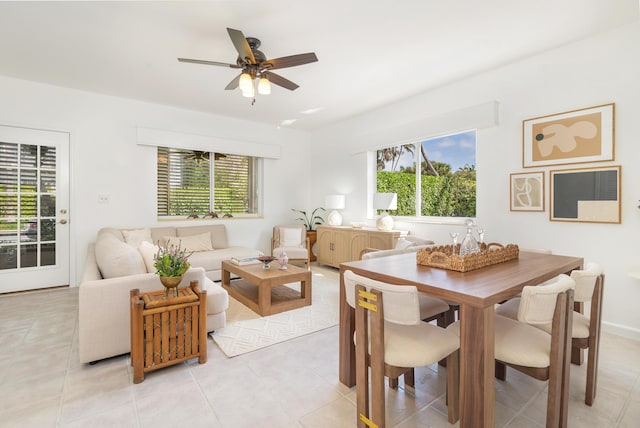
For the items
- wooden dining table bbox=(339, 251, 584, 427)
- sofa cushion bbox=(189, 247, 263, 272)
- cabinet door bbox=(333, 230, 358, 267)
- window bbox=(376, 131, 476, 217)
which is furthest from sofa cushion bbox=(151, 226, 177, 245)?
wooden dining table bbox=(339, 251, 584, 427)

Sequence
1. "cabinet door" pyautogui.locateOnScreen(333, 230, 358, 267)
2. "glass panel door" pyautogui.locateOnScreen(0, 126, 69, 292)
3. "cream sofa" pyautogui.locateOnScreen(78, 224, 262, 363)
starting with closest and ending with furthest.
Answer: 1. "cream sofa" pyautogui.locateOnScreen(78, 224, 262, 363)
2. "glass panel door" pyautogui.locateOnScreen(0, 126, 69, 292)
3. "cabinet door" pyautogui.locateOnScreen(333, 230, 358, 267)

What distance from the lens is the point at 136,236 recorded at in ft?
12.9

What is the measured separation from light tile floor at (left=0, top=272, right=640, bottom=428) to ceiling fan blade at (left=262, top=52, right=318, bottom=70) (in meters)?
2.28

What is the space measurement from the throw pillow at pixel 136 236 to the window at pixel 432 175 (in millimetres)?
3478

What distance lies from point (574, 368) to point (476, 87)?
9.51 feet

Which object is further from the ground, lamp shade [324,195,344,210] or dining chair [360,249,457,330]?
lamp shade [324,195,344,210]

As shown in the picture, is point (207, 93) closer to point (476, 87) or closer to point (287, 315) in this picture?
point (287, 315)

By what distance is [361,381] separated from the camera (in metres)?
1.45

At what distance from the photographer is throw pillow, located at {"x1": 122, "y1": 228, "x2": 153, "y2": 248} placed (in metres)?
3.84

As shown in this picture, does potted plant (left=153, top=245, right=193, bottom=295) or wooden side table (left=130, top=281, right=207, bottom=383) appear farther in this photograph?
potted plant (left=153, top=245, right=193, bottom=295)

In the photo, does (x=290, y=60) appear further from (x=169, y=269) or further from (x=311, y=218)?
(x=311, y=218)

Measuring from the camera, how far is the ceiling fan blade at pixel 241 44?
2.12 m

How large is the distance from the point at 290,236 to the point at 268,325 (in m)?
2.52

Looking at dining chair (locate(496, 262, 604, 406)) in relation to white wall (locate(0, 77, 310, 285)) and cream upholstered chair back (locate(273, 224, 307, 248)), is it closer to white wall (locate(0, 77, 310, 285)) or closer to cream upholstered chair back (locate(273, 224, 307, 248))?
cream upholstered chair back (locate(273, 224, 307, 248))
